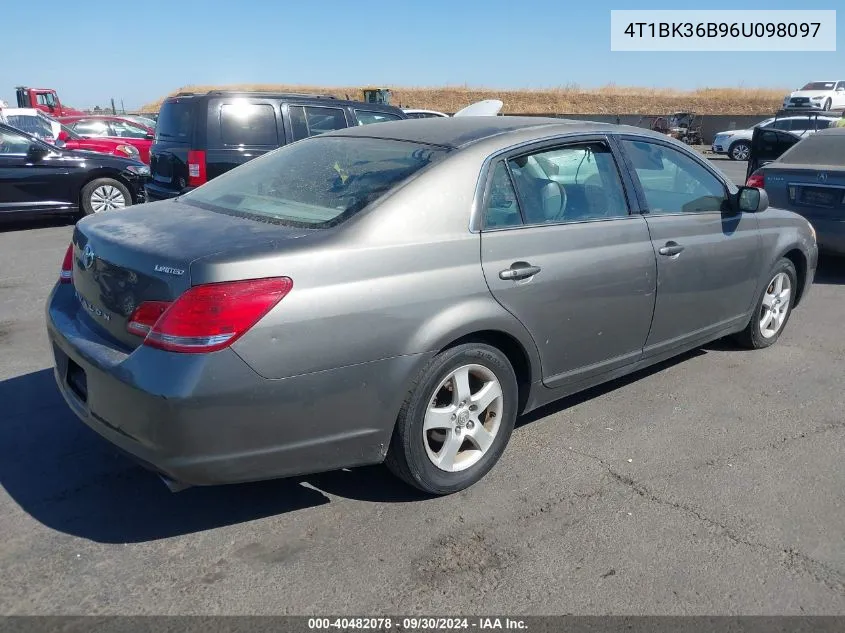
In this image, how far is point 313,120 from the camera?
30.2 feet

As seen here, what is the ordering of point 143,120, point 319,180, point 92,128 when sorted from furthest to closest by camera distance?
point 143,120 < point 92,128 < point 319,180

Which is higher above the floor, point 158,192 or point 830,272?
point 158,192

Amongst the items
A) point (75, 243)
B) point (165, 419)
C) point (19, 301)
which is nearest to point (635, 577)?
point (165, 419)

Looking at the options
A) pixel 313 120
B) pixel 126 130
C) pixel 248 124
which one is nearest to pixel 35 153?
pixel 248 124

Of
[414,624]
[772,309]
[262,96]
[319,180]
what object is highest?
[262,96]

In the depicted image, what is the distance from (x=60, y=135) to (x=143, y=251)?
50.1 ft

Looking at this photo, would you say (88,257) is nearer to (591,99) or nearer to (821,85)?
(821,85)

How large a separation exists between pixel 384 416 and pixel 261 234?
2.88 ft

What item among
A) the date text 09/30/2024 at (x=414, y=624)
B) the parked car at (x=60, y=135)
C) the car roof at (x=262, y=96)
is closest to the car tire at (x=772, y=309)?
the date text 09/30/2024 at (x=414, y=624)

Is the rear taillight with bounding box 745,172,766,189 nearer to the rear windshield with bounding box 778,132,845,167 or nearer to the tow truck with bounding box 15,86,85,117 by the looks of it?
the rear windshield with bounding box 778,132,845,167

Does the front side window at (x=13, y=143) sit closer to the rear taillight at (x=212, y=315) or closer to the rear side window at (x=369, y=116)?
the rear side window at (x=369, y=116)

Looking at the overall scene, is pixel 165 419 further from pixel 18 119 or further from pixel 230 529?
pixel 18 119

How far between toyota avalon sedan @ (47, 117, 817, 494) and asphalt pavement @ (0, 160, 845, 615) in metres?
0.29

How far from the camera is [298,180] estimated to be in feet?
11.9
